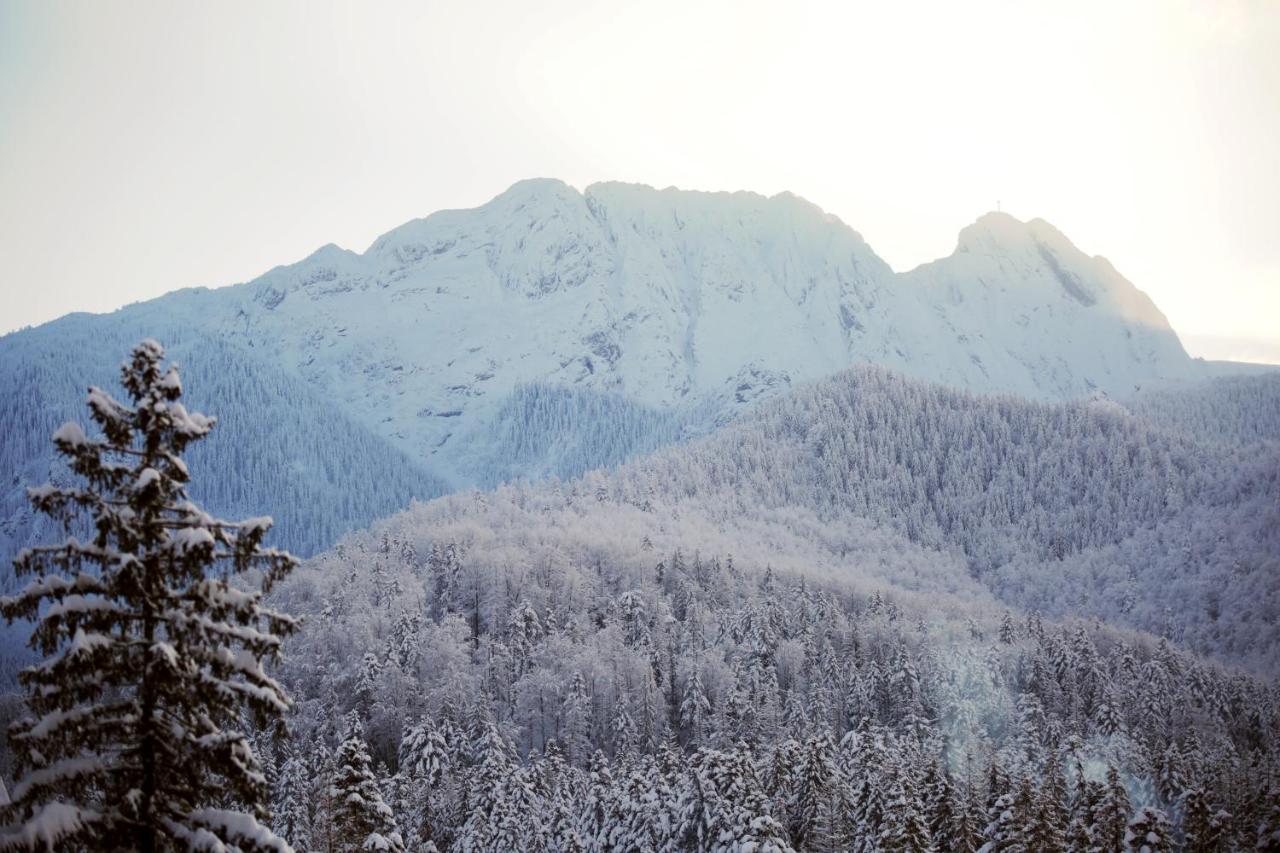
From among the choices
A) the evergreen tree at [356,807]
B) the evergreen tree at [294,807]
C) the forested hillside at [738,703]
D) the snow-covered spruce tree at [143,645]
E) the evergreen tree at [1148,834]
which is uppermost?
the snow-covered spruce tree at [143,645]

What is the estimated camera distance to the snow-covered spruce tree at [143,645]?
11.0 metres

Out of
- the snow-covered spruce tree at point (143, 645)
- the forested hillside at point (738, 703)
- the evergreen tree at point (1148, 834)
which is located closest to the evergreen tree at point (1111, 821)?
the forested hillside at point (738, 703)

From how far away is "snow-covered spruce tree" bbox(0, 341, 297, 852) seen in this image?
10977 mm

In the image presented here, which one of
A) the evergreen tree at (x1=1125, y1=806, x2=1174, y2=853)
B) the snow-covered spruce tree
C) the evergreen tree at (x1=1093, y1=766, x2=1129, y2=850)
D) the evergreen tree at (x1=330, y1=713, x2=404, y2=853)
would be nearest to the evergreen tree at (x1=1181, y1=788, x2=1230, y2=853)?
the evergreen tree at (x1=1093, y1=766, x2=1129, y2=850)

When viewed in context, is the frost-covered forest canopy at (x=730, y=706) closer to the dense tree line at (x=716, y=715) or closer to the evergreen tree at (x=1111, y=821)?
the evergreen tree at (x=1111, y=821)

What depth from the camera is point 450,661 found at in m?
110

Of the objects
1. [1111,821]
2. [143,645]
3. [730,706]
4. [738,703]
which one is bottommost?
[730,706]

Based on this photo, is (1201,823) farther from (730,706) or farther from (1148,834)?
(730,706)

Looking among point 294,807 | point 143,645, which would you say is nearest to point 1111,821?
point 294,807

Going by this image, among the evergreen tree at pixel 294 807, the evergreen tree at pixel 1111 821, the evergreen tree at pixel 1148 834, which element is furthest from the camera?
the evergreen tree at pixel 294 807

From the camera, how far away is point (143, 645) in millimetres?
11367

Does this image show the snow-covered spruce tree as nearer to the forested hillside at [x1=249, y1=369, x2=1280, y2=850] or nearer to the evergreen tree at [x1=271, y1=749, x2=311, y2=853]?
the forested hillside at [x1=249, y1=369, x2=1280, y2=850]

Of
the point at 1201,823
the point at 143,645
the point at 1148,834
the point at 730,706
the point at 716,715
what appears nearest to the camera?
the point at 143,645

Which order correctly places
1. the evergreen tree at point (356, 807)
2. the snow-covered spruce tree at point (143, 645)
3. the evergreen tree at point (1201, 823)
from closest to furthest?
1. the snow-covered spruce tree at point (143, 645)
2. the evergreen tree at point (356, 807)
3. the evergreen tree at point (1201, 823)
